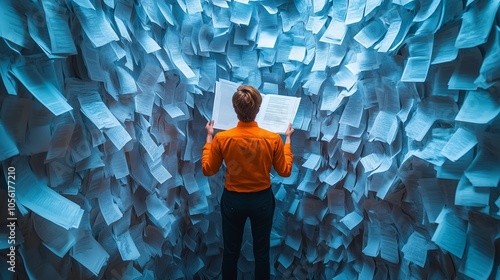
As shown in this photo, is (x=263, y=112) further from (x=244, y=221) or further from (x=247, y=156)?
(x=244, y=221)

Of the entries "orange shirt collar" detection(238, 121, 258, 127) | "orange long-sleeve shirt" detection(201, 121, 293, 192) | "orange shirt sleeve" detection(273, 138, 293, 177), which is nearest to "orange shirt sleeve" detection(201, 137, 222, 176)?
"orange long-sleeve shirt" detection(201, 121, 293, 192)

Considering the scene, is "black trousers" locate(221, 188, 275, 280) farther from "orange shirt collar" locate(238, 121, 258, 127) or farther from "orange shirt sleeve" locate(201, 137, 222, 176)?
"orange shirt collar" locate(238, 121, 258, 127)

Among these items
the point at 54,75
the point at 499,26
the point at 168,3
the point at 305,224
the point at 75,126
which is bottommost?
the point at 305,224

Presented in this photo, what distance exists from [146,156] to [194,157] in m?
0.35

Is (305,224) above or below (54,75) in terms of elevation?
below

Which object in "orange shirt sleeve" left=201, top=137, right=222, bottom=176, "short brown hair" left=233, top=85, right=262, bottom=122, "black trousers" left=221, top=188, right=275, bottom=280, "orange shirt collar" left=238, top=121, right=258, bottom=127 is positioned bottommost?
"black trousers" left=221, top=188, right=275, bottom=280

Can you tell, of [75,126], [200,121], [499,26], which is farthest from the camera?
[200,121]

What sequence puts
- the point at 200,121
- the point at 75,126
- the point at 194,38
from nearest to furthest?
the point at 75,126 < the point at 194,38 < the point at 200,121

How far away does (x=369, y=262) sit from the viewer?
1.50 m

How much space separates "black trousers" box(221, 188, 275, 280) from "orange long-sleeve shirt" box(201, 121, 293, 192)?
0.13 ft

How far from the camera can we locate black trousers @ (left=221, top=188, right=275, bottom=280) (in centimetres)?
144

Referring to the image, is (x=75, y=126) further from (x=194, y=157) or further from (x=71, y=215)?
(x=194, y=157)

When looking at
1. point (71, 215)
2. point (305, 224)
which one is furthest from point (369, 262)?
point (71, 215)

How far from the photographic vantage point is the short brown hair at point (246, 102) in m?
1.37
